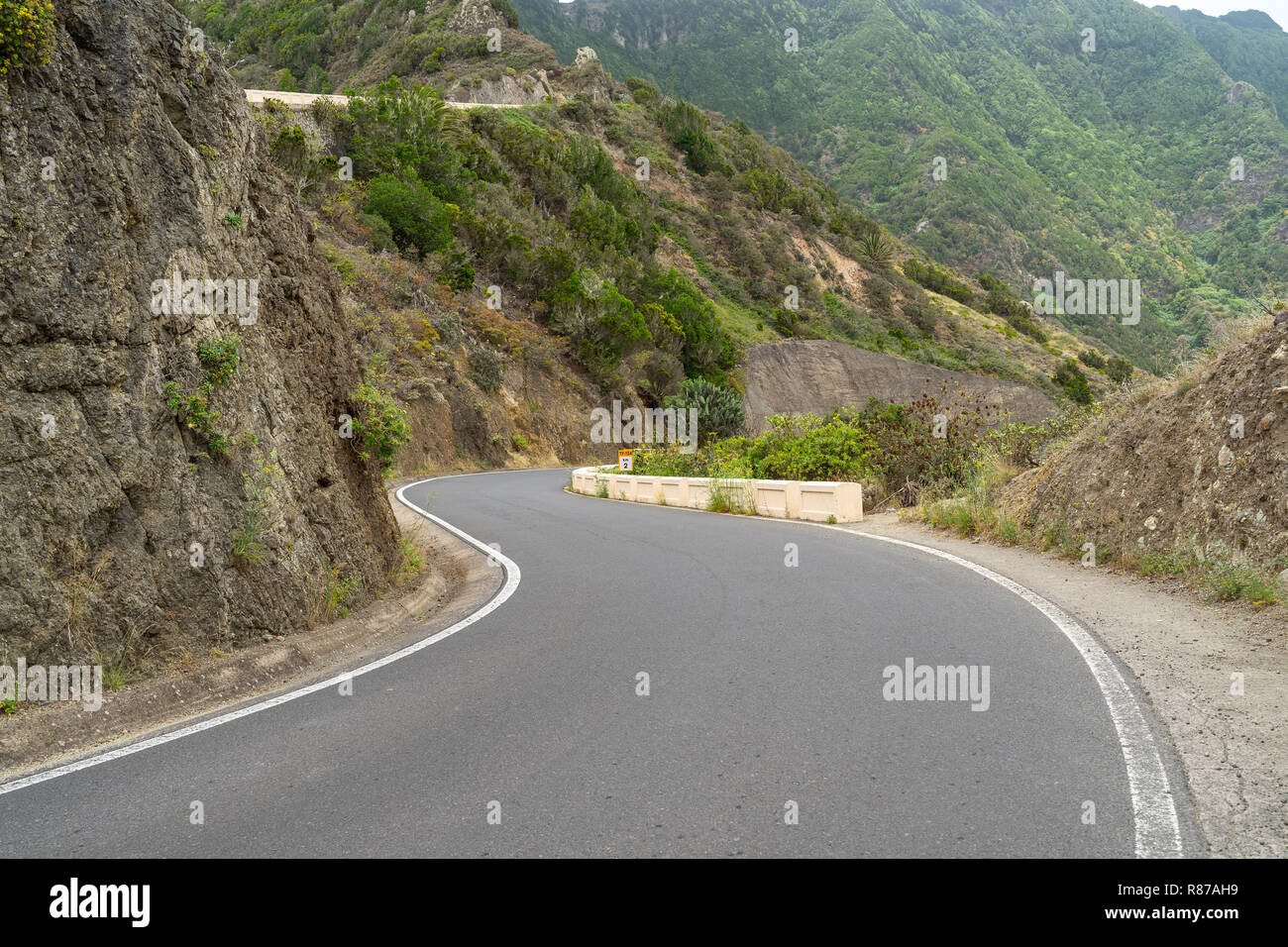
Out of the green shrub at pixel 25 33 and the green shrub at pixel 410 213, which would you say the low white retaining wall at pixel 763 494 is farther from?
the green shrub at pixel 410 213

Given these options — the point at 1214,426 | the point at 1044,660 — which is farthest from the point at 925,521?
the point at 1044,660

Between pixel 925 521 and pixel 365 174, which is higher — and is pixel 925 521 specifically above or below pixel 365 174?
below

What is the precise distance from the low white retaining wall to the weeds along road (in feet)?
26.6

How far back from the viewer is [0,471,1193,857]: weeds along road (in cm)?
361

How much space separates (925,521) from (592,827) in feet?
40.4

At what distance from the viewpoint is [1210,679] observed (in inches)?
226

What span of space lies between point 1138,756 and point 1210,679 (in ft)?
5.93

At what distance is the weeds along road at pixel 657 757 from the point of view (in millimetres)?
3611

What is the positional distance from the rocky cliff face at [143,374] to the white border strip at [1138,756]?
5928 mm

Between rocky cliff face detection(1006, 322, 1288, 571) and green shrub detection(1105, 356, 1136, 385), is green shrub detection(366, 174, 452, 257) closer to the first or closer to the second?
rocky cliff face detection(1006, 322, 1288, 571)
